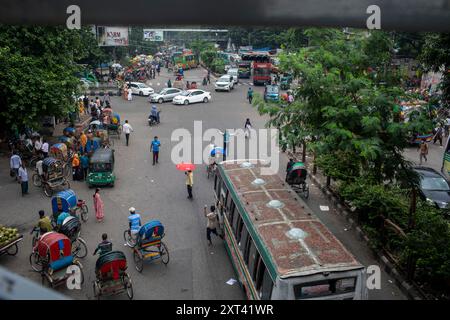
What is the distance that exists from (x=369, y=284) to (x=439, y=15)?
790 centimetres

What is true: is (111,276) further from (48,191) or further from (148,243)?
(48,191)

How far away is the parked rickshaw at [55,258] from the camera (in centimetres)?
948

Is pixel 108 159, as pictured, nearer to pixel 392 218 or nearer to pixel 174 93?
pixel 392 218

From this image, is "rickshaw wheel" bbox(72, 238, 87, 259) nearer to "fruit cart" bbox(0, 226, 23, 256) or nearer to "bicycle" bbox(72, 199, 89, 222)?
"fruit cart" bbox(0, 226, 23, 256)

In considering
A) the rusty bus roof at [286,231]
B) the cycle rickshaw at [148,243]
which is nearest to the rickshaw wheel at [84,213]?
the cycle rickshaw at [148,243]

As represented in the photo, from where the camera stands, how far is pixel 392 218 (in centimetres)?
1173

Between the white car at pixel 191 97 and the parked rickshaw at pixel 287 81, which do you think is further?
the white car at pixel 191 97

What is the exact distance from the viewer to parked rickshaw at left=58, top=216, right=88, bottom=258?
10.8 metres

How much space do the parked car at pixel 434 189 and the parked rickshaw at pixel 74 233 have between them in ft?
36.0

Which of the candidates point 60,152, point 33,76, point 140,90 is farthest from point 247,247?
point 140,90

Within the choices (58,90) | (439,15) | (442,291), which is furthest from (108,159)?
(439,15)

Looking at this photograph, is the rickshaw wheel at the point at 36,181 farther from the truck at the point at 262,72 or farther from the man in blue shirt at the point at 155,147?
the truck at the point at 262,72

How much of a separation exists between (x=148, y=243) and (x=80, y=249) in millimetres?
2061

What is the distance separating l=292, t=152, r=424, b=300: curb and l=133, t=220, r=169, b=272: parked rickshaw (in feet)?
18.1
